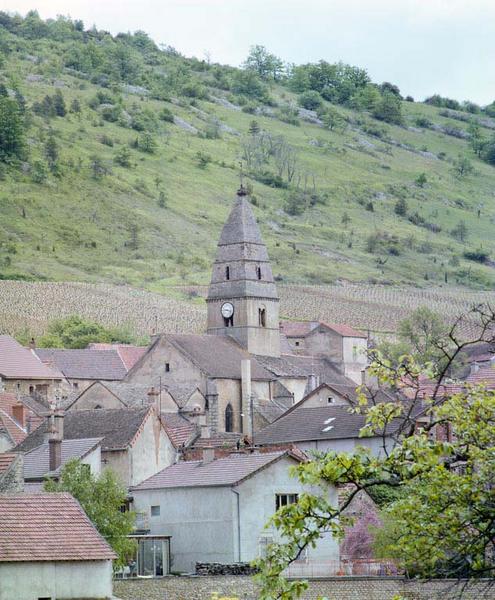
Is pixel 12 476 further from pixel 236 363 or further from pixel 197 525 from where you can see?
pixel 236 363

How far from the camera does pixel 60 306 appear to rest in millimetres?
142500

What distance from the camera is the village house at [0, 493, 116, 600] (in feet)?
112

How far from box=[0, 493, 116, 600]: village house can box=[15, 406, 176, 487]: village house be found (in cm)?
1947

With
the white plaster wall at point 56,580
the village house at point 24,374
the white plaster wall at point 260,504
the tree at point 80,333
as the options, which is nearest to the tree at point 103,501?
the white plaster wall at point 260,504

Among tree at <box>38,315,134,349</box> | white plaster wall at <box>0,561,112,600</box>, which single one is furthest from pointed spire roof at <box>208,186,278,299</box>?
white plaster wall at <box>0,561,112,600</box>

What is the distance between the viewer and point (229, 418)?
3548 inches

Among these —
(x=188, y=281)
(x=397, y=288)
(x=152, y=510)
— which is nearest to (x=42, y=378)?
(x=152, y=510)

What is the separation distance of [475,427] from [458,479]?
2.61 ft

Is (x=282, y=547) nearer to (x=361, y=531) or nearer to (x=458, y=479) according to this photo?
(x=458, y=479)

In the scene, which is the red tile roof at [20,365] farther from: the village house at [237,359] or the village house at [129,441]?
the village house at [129,441]

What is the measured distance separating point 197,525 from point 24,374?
48199mm

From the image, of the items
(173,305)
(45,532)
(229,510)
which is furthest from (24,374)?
(45,532)

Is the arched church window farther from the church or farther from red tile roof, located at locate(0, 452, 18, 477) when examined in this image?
red tile roof, located at locate(0, 452, 18, 477)

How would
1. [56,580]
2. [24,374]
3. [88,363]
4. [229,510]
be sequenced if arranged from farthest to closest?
[88,363] → [24,374] → [229,510] → [56,580]
